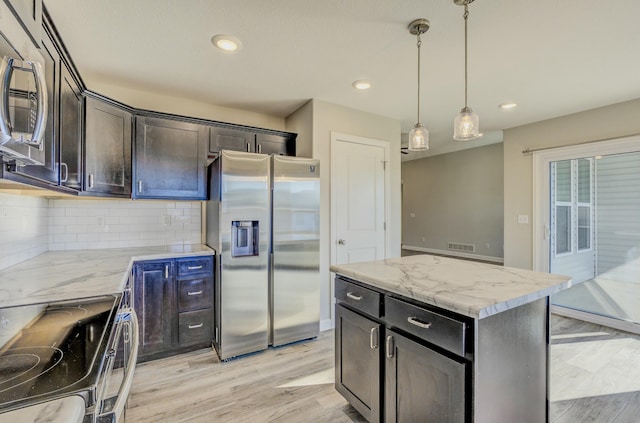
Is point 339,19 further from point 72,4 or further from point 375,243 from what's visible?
point 375,243

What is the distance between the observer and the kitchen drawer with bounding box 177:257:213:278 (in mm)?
2652

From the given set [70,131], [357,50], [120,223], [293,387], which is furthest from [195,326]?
[357,50]

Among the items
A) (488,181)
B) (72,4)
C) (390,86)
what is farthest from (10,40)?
(488,181)

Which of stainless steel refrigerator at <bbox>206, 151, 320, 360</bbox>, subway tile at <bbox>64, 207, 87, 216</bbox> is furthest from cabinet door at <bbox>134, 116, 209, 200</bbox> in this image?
subway tile at <bbox>64, 207, 87, 216</bbox>

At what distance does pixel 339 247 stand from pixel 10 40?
2916mm

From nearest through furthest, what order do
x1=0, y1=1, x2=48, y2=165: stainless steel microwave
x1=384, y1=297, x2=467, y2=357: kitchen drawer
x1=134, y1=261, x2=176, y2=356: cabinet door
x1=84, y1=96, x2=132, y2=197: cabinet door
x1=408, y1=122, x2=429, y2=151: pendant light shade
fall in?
x1=0, y1=1, x2=48, y2=165: stainless steel microwave → x1=384, y1=297, x2=467, y2=357: kitchen drawer → x1=408, y1=122, x2=429, y2=151: pendant light shade → x1=84, y1=96, x2=132, y2=197: cabinet door → x1=134, y1=261, x2=176, y2=356: cabinet door

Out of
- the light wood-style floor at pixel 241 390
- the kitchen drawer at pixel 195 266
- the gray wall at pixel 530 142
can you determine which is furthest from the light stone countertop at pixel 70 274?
the gray wall at pixel 530 142

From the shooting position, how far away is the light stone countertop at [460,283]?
1.20 m

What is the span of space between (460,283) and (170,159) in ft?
8.88

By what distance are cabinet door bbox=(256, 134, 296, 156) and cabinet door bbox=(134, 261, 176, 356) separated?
153 centimetres

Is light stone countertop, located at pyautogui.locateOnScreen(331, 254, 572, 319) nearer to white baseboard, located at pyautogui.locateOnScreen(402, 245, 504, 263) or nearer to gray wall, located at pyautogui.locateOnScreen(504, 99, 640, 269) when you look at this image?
gray wall, located at pyautogui.locateOnScreen(504, 99, 640, 269)

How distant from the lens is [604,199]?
347cm

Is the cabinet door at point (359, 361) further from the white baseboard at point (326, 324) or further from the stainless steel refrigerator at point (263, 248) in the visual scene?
the white baseboard at point (326, 324)

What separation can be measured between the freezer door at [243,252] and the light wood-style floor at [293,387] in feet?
0.79
